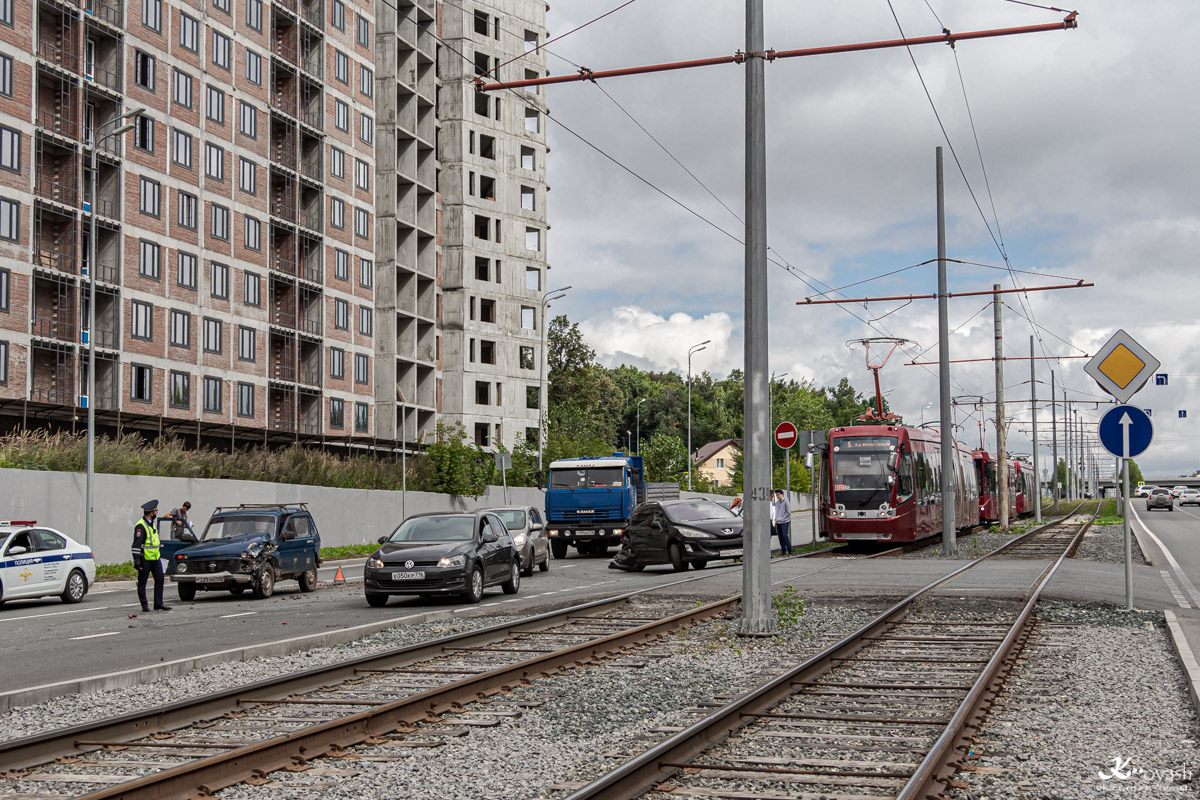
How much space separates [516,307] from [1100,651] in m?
68.6

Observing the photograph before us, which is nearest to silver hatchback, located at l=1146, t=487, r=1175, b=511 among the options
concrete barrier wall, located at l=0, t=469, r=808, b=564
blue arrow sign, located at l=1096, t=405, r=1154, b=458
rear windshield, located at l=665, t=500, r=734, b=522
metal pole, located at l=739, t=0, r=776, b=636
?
concrete barrier wall, located at l=0, t=469, r=808, b=564

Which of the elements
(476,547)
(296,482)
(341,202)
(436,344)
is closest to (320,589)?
(476,547)

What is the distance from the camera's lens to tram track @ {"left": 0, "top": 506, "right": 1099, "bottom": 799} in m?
7.76

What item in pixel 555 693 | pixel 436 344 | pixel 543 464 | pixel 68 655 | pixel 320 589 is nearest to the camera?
pixel 555 693

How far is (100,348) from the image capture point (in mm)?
49531

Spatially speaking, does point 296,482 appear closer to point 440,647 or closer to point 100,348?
point 100,348

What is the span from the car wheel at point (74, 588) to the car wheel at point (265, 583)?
145 inches

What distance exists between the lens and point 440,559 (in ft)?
67.7

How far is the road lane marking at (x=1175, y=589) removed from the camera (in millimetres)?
19003

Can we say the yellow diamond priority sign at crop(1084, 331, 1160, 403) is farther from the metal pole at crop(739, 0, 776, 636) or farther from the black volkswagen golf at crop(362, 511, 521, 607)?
the black volkswagen golf at crop(362, 511, 521, 607)

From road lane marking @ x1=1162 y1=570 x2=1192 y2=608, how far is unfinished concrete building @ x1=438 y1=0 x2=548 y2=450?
5354cm

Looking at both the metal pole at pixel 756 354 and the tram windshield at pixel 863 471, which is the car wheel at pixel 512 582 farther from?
the tram windshield at pixel 863 471

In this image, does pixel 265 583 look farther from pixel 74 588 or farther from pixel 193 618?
pixel 193 618

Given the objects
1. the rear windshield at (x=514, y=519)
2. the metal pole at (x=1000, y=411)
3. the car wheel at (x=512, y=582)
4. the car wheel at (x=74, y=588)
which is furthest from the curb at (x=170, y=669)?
the metal pole at (x=1000, y=411)
